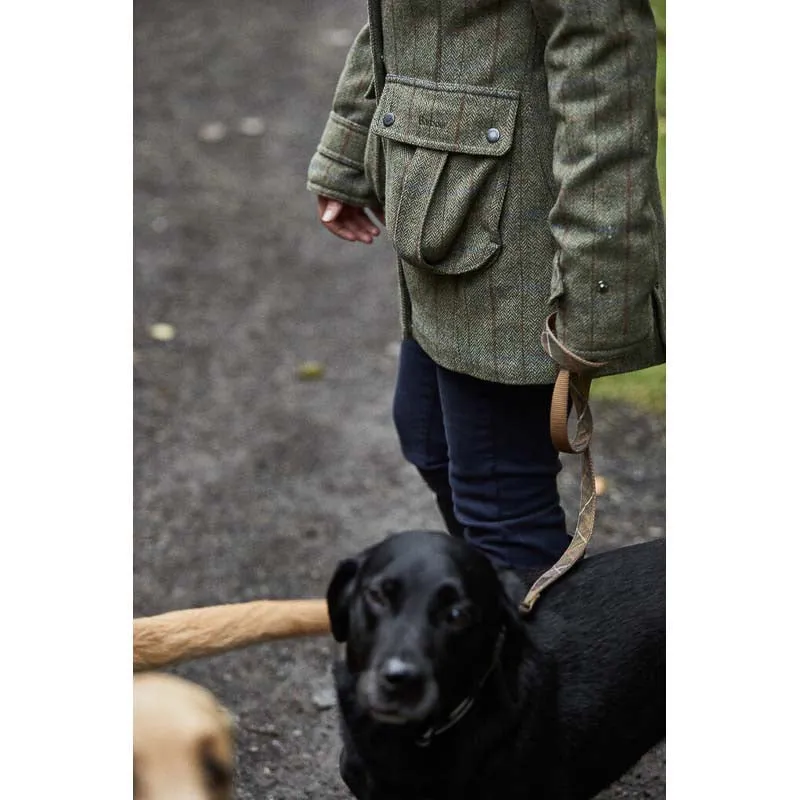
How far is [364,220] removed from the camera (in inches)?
98.1

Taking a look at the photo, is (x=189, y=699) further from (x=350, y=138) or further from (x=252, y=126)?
(x=252, y=126)

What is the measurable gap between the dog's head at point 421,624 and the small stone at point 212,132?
178 inches

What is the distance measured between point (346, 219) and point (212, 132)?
3934mm

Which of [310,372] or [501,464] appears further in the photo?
[310,372]

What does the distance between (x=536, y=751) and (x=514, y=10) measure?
44.2 inches

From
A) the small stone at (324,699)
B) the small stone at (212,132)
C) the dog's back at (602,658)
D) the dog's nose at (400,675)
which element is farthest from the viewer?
the small stone at (212,132)

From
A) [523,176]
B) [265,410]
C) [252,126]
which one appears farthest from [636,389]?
[252,126]

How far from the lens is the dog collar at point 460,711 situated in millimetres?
1886

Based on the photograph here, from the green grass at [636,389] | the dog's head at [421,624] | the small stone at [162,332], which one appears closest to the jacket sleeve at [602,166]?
the dog's head at [421,624]

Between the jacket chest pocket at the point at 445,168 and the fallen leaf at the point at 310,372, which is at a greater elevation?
the jacket chest pocket at the point at 445,168

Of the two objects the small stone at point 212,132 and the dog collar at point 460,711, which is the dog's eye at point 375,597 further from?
the small stone at point 212,132

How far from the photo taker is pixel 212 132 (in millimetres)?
6207

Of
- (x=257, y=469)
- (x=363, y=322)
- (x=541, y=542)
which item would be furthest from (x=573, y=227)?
(x=363, y=322)
